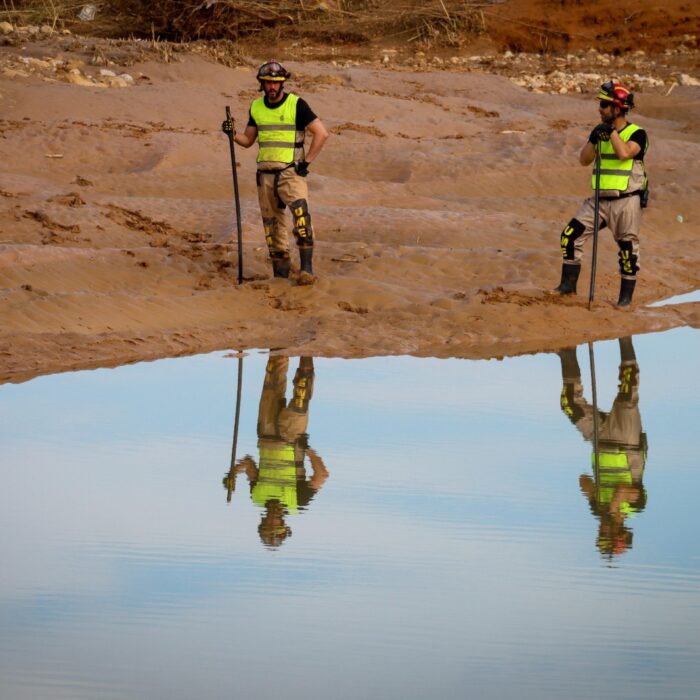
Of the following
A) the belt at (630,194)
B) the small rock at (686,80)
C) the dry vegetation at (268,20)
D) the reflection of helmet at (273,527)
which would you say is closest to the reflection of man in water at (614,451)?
the belt at (630,194)

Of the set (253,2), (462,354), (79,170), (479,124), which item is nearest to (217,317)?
(462,354)

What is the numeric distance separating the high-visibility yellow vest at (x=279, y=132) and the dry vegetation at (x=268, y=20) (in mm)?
17603

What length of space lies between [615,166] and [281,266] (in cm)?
289

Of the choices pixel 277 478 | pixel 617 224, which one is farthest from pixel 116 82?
pixel 277 478

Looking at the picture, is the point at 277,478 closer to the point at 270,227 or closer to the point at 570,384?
the point at 570,384

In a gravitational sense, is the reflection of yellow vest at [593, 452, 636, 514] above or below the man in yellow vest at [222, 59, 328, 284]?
below

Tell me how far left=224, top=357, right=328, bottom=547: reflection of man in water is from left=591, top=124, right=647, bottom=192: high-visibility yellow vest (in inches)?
118

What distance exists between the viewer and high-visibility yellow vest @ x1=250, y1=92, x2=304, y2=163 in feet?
39.3

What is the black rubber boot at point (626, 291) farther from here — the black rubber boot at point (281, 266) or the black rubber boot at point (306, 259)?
the black rubber boot at point (281, 266)

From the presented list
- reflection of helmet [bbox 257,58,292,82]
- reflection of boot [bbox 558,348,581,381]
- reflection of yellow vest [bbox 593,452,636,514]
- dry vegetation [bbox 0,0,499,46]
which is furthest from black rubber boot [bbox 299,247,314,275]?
dry vegetation [bbox 0,0,499,46]

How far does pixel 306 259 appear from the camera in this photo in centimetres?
1276

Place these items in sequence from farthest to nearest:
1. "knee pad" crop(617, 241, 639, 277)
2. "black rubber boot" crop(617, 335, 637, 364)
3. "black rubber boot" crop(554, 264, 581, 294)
→ 1. "black rubber boot" crop(554, 264, 581, 294)
2. "knee pad" crop(617, 241, 639, 277)
3. "black rubber boot" crop(617, 335, 637, 364)

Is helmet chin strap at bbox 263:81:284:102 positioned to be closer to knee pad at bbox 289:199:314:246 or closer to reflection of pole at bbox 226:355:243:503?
knee pad at bbox 289:199:314:246

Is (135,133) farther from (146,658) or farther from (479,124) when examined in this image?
(146,658)
